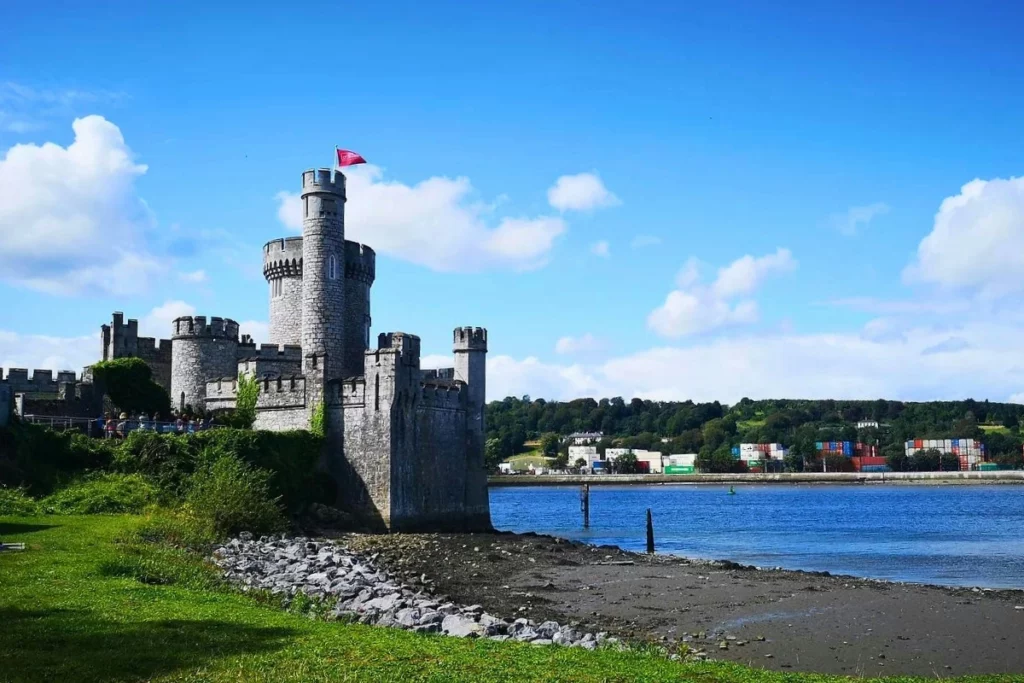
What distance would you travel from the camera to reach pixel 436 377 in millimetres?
47344

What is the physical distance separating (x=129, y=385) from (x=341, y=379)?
992cm

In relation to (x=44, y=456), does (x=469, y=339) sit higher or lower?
higher

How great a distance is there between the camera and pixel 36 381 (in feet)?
138

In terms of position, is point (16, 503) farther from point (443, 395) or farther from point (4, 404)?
point (443, 395)

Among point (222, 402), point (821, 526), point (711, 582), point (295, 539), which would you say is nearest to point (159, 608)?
point (295, 539)

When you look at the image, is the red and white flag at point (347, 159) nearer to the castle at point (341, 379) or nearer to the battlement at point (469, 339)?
the castle at point (341, 379)

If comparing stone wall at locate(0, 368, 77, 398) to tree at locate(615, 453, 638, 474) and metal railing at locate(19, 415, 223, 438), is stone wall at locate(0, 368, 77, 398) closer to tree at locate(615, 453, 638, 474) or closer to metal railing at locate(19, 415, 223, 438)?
metal railing at locate(19, 415, 223, 438)

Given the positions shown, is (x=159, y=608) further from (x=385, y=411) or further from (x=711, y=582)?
(x=385, y=411)

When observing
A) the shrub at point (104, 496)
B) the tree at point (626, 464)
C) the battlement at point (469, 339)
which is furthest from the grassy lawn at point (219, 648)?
the tree at point (626, 464)

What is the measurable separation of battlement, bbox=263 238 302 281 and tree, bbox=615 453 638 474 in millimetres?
152296

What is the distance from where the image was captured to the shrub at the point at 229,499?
29891 mm

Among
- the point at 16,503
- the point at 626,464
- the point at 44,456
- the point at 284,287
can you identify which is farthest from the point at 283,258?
the point at 626,464

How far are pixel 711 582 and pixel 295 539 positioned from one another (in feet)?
45.2

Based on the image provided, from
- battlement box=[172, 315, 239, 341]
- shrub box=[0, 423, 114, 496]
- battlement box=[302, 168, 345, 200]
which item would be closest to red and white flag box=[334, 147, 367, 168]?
battlement box=[302, 168, 345, 200]
